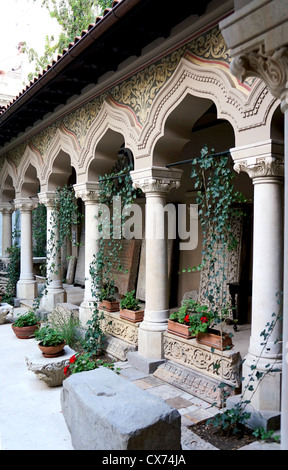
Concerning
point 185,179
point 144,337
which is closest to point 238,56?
point 144,337

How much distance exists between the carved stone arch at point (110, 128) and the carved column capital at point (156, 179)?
439 millimetres

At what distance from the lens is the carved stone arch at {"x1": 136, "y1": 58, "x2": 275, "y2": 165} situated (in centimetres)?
367

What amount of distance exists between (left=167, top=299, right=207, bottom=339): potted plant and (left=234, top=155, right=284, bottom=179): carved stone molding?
5.88 ft

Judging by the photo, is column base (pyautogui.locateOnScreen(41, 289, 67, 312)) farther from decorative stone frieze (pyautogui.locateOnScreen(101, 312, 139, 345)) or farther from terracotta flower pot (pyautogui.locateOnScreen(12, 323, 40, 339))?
decorative stone frieze (pyautogui.locateOnScreen(101, 312, 139, 345))

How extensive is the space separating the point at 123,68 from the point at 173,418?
463cm

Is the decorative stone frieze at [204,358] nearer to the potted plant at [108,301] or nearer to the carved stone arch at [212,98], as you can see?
the potted plant at [108,301]

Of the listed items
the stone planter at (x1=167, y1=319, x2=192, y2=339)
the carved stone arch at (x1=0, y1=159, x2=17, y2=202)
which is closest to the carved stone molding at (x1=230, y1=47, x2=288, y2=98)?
the stone planter at (x1=167, y1=319, x2=192, y2=339)

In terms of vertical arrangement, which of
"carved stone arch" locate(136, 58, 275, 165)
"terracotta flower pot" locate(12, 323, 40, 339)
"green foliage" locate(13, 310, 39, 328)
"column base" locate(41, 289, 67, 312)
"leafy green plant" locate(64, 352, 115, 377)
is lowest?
"terracotta flower pot" locate(12, 323, 40, 339)
